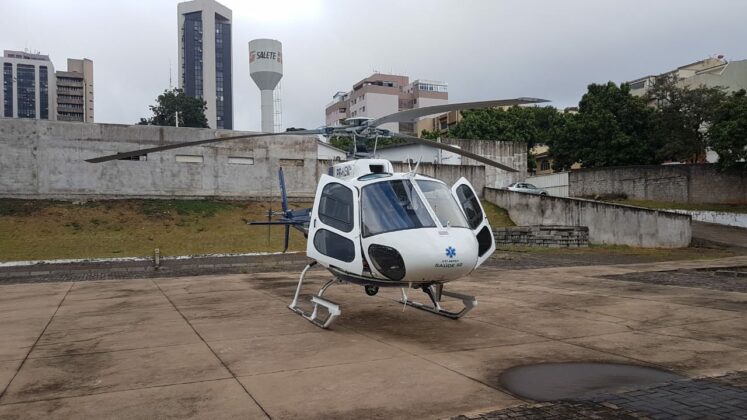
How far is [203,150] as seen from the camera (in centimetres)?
3256

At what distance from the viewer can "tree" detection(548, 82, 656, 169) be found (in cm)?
4522

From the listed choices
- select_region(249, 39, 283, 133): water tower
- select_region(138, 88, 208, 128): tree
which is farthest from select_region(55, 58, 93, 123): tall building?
select_region(249, 39, 283, 133): water tower

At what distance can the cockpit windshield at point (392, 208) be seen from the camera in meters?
7.53

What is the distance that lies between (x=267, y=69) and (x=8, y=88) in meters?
115

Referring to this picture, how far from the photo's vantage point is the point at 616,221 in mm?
26578

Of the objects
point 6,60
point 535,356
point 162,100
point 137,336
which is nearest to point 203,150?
point 137,336

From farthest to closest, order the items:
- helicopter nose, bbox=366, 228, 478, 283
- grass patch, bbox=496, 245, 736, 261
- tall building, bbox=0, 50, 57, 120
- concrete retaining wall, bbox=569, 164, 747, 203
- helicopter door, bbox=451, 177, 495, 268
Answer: tall building, bbox=0, 50, 57, 120 < concrete retaining wall, bbox=569, 164, 747, 203 < grass patch, bbox=496, 245, 736, 261 < helicopter door, bbox=451, 177, 495, 268 < helicopter nose, bbox=366, 228, 478, 283

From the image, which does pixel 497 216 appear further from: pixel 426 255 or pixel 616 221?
pixel 426 255

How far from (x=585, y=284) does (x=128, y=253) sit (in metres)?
19.6

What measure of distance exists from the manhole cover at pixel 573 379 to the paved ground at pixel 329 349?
8.5 inches

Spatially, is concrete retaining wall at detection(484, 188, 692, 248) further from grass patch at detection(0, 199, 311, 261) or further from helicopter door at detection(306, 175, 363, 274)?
helicopter door at detection(306, 175, 363, 274)

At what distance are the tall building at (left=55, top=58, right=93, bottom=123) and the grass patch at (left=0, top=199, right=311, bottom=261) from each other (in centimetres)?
13206

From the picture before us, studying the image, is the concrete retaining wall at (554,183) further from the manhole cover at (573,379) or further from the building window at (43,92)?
the building window at (43,92)

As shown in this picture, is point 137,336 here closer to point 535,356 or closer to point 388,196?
point 388,196
